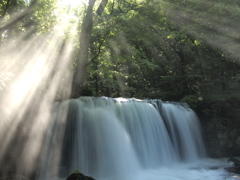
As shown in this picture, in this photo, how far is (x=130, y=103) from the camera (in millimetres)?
10461

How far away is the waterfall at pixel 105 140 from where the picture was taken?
776 centimetres

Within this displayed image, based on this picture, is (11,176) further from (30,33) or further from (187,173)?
(30,33)

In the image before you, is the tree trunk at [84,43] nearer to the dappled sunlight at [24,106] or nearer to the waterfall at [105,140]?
the dappled sunlight at [24,106]

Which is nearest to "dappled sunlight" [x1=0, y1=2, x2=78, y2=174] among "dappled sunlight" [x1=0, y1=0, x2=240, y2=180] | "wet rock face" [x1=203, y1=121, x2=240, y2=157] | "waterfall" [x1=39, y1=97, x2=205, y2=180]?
"dappled sunlight" [x1=0, y1=0, x2=240, y2=180]

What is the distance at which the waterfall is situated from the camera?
25.5 ft

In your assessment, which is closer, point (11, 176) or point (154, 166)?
point (11, 176)

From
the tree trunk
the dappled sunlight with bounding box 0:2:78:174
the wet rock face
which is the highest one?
the tree trunk

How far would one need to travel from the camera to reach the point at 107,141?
851cm

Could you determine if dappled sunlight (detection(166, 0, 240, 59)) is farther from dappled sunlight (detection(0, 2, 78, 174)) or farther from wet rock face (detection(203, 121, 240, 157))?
dappled sunlight (detection(0, 2, 78, 174))

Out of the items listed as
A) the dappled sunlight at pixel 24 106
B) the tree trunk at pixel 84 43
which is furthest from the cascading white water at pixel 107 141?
the tree trunk at pixel 84 43

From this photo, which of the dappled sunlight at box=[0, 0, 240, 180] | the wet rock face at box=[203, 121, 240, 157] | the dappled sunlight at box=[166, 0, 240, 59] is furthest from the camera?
the wet rock face at box=[203, 121, 240, 157]

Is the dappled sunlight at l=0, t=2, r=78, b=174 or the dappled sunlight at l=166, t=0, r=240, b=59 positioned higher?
the dappled sunlight at l=166, t=0, r=240, b=59

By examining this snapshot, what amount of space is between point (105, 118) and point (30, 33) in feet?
19.4

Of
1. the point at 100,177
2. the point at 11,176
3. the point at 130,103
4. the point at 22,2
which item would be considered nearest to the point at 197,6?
the point at 130,103
